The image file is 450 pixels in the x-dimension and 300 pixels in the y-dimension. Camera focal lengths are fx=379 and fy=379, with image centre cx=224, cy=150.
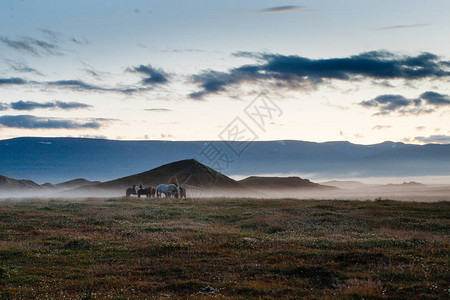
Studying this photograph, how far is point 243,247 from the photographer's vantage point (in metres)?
21.2

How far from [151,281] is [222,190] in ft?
355

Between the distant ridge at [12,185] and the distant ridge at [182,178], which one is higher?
the distant ridge at [182,178]

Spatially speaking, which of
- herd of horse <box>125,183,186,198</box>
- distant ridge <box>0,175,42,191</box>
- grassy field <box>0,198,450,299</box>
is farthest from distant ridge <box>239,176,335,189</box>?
grassy field <box>0,198,450,299</box>

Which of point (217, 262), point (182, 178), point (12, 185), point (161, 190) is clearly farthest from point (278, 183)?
point (217, 262)

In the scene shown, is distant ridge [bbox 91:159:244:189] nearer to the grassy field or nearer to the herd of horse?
the herd of horse

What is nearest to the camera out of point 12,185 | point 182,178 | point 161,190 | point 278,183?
point 161,190

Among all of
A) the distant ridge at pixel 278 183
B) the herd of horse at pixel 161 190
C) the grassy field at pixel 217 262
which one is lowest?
the grassy field at pixel 217 262

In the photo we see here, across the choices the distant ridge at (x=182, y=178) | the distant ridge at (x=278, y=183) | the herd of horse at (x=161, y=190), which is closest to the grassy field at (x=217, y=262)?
the herd of horse at (x=161, y=190)

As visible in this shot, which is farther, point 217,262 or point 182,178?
point 182,178

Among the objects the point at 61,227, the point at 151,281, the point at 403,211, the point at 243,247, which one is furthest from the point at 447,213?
the point at 61,227

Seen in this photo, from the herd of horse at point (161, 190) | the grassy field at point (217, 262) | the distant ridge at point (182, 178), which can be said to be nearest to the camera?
the grassy field at point (217, 262)

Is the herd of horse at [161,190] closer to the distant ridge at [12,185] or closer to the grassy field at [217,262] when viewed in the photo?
the grassy field at [217,262]

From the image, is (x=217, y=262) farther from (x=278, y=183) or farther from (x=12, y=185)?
(x=12, y=185)

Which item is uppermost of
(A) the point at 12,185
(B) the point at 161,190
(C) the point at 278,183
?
(C) the point at 278,183
